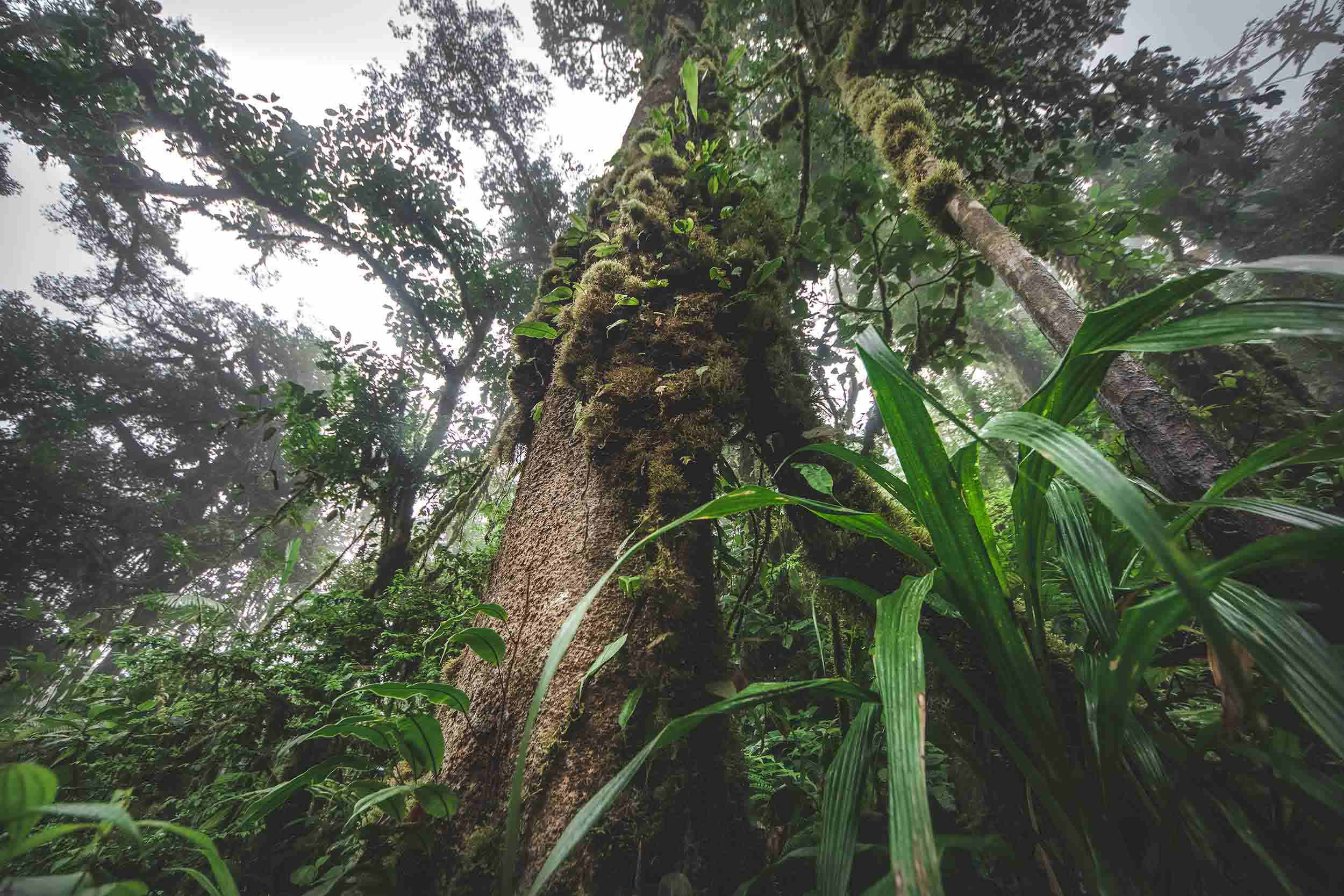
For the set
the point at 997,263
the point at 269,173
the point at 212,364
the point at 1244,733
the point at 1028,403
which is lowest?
the point at 1244,733

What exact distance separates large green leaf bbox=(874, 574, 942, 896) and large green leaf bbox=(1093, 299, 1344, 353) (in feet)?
1.35

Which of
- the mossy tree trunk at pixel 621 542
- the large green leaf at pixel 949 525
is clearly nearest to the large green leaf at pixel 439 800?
the mossy tree trunk at pixel 621 542

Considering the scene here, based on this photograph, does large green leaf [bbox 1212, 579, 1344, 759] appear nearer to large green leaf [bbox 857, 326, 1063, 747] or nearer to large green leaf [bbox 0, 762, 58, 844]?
large green leaf [bbox 857, 326, 1063, 747]

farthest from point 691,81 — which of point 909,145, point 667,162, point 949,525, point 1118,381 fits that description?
point 949,525

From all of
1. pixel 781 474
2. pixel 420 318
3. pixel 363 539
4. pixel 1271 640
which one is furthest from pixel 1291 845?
pixel 420 318

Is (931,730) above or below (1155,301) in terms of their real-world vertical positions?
below

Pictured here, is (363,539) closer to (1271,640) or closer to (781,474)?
(781,474)

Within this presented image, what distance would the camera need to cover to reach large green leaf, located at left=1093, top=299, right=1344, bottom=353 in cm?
47

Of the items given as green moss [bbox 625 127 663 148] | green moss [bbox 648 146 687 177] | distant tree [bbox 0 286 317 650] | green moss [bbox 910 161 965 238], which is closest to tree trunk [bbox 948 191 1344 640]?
green moss [bbox 910 161 965 238]

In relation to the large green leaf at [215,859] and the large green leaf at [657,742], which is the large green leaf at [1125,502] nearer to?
the large green leaf at [657,742]

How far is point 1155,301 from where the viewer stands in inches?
22.1

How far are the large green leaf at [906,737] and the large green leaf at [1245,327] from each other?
41 centimetres

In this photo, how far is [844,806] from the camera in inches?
25.2

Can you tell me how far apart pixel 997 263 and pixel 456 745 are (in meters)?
1.84
